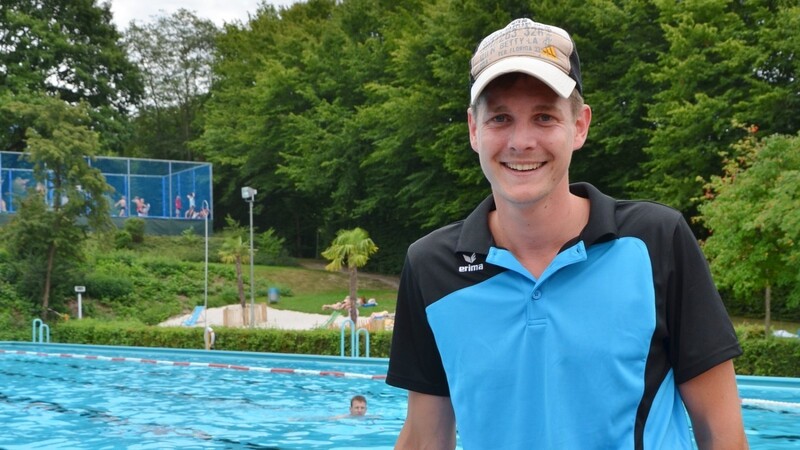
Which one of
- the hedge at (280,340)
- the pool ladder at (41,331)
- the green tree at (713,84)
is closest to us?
the hedge at (280,340)

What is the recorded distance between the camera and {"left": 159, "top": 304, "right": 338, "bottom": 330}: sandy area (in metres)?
35.2

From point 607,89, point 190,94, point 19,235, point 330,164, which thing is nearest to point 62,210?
point 19,235

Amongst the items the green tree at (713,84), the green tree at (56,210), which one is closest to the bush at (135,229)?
the green tree at (56,210)

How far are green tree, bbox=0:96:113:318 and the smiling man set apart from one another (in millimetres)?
35924

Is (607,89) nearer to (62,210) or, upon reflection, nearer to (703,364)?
(62,210)

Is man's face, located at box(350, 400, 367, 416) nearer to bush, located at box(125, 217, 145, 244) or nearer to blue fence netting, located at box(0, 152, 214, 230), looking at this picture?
blue fence netting, located at box(0, 152, 214, 230)

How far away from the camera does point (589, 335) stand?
2068 millimetres

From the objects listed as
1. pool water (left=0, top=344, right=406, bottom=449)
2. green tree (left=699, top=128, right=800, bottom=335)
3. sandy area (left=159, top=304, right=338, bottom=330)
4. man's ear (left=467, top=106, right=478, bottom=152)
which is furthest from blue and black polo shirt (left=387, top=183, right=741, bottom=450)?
sandy area (left=159, top=304, right=338, bottom=330)

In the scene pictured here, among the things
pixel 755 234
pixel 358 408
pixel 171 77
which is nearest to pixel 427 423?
pixel 358 408

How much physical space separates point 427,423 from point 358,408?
1105 centimetres

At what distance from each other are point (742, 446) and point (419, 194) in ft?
137

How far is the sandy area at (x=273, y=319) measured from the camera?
115 feet

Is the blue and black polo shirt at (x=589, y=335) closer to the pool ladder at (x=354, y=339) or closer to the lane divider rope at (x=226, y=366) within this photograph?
the lane divider rope at (x=226, y=366)

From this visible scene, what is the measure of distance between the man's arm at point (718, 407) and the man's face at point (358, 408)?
449 inches
